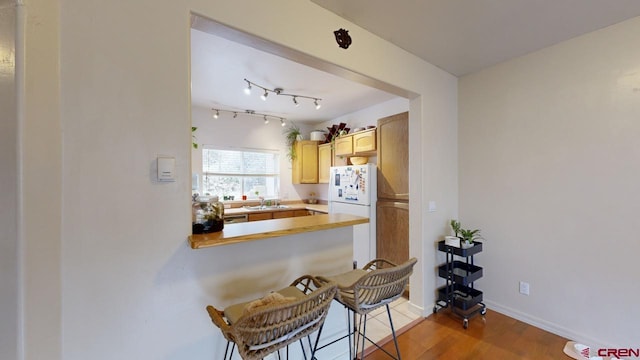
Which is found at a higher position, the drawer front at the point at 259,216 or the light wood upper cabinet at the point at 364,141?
the light wood upper cabinet at the point at 364,141

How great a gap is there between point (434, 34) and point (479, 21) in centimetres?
31

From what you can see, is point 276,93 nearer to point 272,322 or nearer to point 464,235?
point 464,235

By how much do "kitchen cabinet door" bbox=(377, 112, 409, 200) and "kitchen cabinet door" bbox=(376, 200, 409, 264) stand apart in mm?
124

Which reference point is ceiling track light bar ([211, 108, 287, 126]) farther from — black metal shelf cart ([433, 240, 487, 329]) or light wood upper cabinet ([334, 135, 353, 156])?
black metal shelf cart ([433, 240, 487, 329])

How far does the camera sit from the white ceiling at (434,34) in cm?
172

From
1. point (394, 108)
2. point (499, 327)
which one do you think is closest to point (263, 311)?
point (499, 327)

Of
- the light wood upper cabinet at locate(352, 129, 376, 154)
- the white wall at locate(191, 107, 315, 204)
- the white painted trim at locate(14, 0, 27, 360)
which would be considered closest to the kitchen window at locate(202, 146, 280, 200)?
the white wall at locate(191, 107, 315, 204)

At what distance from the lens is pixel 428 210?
8.36 ft

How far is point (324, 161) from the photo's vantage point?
454cm

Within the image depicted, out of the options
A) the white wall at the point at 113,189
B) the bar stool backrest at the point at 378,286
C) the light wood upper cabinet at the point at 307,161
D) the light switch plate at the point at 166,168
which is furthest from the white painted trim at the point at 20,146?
the light wood upper cabinet at the point at 307,161

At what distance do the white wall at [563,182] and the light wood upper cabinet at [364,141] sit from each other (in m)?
1.11

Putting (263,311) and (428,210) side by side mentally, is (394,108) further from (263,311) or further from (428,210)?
(263,311)

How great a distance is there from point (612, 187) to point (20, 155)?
357 cm

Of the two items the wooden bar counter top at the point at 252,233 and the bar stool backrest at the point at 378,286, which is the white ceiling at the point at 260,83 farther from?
the bar stool backrest at the point at 378,286
